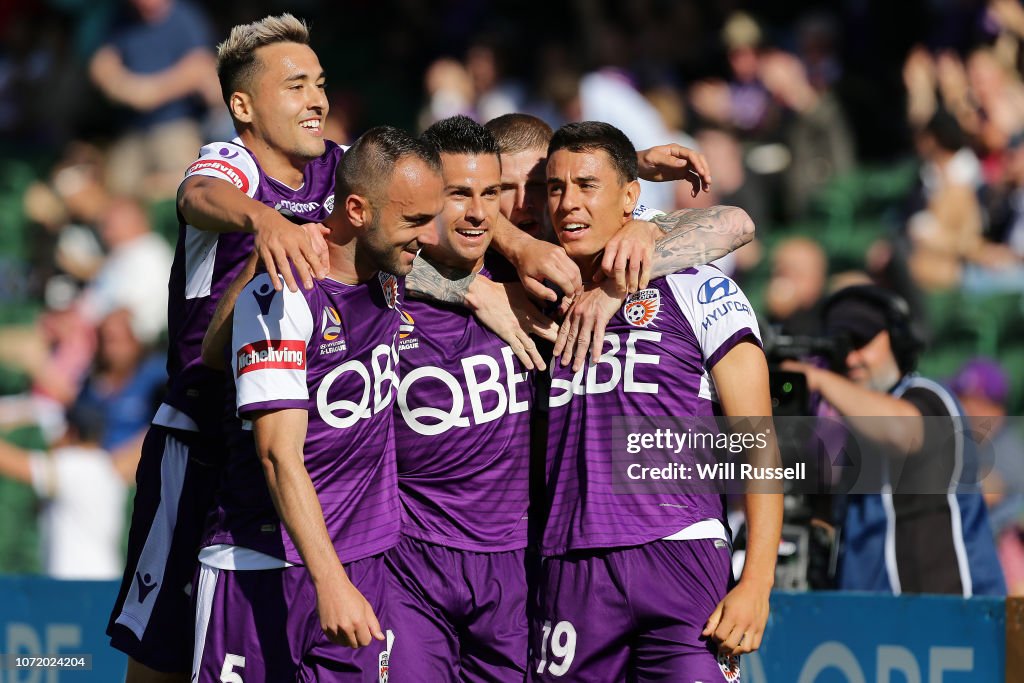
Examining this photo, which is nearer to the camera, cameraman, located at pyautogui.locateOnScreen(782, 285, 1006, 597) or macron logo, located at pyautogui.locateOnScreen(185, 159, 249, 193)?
macron logo, located at pyautogui.locateOnScreen(185, 159, 249, 193)

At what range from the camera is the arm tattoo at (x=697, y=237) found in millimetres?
5027

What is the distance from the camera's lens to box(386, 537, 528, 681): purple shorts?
4938 mm

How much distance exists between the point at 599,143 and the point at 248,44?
1.42m

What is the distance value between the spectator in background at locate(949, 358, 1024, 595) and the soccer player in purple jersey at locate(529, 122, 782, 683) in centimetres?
218

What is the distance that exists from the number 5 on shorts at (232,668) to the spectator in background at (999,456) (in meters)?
3.62

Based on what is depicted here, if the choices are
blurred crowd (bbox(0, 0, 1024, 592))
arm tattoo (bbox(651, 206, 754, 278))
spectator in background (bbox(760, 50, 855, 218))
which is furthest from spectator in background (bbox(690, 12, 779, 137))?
arm tattoo (bbox(651, 206, 754, 278))

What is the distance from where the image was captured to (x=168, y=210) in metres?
12.7

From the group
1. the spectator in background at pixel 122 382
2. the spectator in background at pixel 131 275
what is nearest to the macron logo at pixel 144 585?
the spectator in background at pixel 122 382

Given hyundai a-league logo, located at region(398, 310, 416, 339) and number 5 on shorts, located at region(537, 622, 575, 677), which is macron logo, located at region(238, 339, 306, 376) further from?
number 5 on shorts, located at region(537, 622, 575, 677)

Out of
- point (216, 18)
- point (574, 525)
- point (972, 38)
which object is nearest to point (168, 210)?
point (216, 18)

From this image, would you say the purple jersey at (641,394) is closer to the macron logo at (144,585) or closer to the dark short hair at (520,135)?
the dark short hair at (520,135)

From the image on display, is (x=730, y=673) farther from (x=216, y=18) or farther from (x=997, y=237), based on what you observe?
(x=216, y=18)

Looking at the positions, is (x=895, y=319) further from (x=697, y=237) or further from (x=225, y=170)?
(x=225, y=170)

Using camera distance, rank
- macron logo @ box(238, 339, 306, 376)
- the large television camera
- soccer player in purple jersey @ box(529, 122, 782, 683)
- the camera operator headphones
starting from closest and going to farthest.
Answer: macron logo @ box(238, 339, 306, 376) < soccer player in purple jersey @ box(529, 122, 782, 683) < the large television camera < the camera operator headphones
